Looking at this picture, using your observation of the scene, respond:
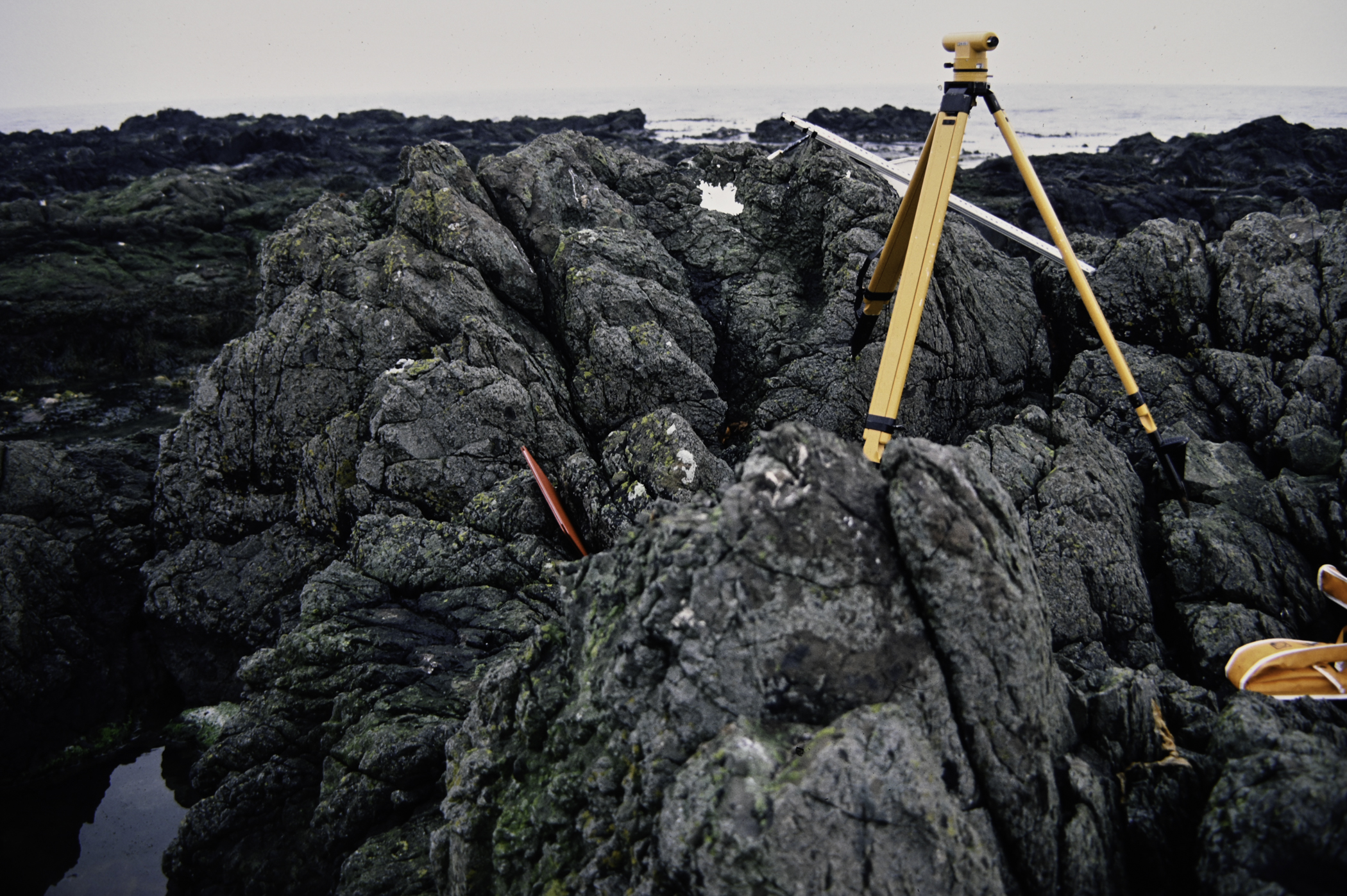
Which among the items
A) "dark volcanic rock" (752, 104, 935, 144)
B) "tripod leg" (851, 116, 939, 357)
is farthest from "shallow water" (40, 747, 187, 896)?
"dark volcanic rock" (752, 104, 935, 144)

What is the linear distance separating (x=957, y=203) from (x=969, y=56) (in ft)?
11.6

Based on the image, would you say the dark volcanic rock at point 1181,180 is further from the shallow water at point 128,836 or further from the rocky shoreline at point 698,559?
the shallow water at point 128,836

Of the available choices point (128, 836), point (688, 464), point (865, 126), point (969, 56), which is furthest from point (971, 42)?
point (865, 126)

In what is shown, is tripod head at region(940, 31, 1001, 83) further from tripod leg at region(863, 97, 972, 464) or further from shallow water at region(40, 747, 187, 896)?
shallow water at region(40, 747, 187, 896)

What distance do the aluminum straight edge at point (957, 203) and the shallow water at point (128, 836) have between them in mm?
11982

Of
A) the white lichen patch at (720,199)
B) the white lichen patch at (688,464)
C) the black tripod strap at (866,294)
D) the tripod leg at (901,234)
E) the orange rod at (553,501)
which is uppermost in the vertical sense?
the white lichen patch at (720,199)

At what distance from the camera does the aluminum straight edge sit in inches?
354

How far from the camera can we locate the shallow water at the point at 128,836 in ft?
23.6

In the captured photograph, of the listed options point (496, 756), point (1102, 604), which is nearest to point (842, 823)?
point (496, 756)

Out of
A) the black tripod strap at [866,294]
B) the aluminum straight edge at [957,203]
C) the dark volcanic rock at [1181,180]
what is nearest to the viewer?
the black tripod strap at [866,294]

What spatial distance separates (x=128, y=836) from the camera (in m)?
7.85

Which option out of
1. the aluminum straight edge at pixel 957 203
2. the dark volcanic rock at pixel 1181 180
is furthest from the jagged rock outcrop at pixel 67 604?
the dark volcanic rock at pixel 1181 180

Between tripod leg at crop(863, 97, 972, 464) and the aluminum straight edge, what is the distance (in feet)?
7.79

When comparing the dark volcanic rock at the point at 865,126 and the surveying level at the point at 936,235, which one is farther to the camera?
the dark volcanic rock at the point at 865,126
